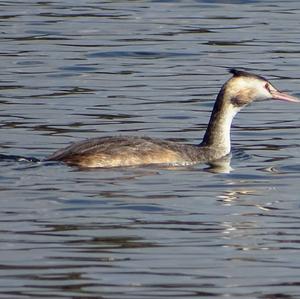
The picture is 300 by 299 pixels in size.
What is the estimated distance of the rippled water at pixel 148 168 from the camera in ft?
33.2

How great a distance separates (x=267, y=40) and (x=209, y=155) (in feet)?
24.8

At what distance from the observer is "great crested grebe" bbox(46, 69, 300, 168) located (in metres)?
14.2

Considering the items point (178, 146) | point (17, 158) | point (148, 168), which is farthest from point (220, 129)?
point (17, 158)

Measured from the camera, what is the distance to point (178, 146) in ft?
48.2

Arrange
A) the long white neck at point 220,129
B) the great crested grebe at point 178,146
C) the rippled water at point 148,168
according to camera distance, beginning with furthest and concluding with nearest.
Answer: the long white neck at point 220,129 < the great crested grebe at point 178,146 < the rippled water at point 148,168

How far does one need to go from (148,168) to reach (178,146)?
1.46 ft

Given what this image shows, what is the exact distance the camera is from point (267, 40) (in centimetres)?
2250

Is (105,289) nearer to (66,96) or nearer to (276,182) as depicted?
(276,182)

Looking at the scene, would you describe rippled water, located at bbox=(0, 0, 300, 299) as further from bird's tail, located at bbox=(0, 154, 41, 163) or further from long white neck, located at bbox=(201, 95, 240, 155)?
long white neck, located at bbox=(201, 95, 240, 155)

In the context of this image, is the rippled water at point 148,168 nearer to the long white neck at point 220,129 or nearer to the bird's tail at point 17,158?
the bird's tail at point 17,158

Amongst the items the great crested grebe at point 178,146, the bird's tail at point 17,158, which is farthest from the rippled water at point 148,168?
the great crested grebe at point 178,146

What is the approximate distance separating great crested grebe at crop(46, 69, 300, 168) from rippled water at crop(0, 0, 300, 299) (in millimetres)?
152

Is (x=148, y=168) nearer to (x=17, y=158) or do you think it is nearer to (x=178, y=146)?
(x=178, y=146)

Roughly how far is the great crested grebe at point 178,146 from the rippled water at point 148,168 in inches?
6.0
